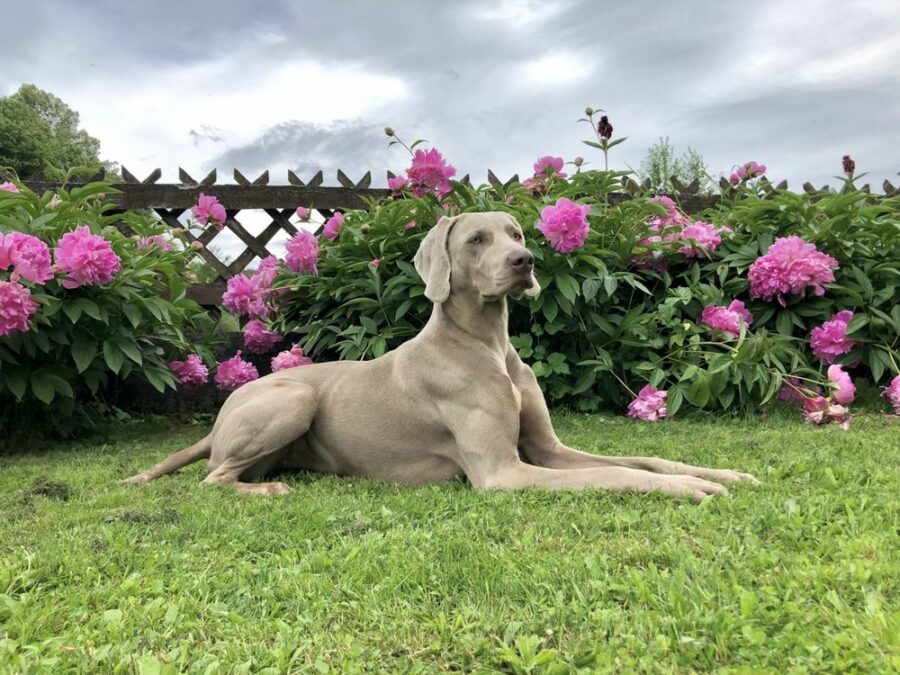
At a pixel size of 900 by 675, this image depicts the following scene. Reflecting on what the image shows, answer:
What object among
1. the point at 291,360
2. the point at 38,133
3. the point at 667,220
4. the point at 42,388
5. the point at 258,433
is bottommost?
the point at 258,433

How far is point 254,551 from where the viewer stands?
211 cm

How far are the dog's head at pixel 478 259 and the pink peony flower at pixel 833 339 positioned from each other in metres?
2.52

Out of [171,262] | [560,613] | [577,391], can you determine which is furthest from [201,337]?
[560,613]

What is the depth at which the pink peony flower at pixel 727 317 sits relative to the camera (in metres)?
4.45

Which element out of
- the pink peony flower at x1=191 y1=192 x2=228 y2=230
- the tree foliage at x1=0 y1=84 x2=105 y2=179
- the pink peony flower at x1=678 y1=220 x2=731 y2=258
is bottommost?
the pink peony flower at x1=678 y1=220 x2=731 y2=258

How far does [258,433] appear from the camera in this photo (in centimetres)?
322

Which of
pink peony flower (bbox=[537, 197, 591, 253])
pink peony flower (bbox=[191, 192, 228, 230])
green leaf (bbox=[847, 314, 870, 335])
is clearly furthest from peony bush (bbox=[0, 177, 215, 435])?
green leaf (bbox=[847, 314, 870, 335])

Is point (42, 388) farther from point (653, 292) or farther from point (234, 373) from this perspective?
point (653, 292)

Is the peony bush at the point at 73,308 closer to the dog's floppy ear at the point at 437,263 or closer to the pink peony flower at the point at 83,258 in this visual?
the pink peony flower at the point at 83,258

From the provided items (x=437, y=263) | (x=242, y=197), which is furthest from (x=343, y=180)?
(x=437, y=263)

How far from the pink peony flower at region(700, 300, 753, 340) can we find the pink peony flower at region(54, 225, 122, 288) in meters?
3.86

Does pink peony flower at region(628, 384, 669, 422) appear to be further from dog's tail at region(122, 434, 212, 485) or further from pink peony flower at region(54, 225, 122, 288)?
pink peony flower at region(54, 225, 122, 288)

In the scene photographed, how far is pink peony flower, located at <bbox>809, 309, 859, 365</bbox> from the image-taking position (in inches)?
175

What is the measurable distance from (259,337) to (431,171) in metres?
2.00
